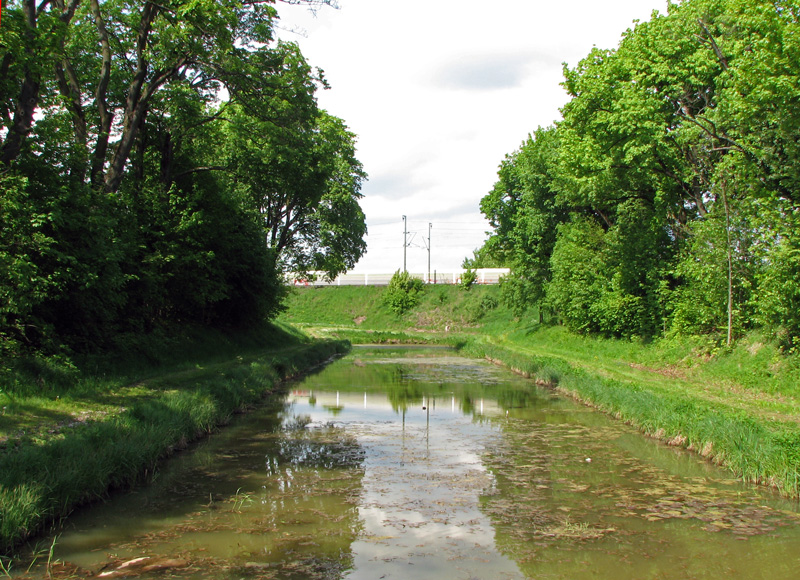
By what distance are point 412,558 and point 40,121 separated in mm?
13836

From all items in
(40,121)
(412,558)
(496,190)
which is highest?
(496,190)

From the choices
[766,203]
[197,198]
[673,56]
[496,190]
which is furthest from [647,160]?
[496,190]

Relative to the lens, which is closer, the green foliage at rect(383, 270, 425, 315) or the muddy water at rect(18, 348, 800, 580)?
the muddy water at rect(18, 348, 800, 580)

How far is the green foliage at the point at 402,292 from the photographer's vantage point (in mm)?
72938

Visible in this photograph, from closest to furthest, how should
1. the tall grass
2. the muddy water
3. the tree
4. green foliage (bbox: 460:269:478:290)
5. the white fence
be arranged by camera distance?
the muddy water
the tall grass
the tree
green foliage (bbox: 460:269:478:290)
the white fence

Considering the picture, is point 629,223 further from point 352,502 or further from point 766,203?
point 352,502

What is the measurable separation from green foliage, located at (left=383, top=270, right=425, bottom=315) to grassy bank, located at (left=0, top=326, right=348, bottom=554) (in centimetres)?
5093

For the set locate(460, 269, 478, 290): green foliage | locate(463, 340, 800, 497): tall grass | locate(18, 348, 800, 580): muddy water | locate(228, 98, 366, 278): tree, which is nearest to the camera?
locate(18, 348, 800, 580): muddy water

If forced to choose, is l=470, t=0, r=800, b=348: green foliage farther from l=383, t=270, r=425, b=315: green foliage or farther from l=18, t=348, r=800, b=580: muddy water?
l=383, t=270, r=425, b=315: green foliage

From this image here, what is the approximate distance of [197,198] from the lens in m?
23.5

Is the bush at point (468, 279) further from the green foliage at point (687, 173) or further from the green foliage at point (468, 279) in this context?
the green foliage at point (687, 173)

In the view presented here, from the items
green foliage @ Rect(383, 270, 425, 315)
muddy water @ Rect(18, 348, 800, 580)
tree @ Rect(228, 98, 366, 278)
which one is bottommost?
muddy water @ Rect(18, 348, 800, 580)

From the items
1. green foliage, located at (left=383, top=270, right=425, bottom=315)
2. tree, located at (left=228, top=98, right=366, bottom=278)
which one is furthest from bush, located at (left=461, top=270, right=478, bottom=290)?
tree, located at (left=228, top=98, right=366, bottom=278)

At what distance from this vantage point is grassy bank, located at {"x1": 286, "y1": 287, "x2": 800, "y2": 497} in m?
10.9
